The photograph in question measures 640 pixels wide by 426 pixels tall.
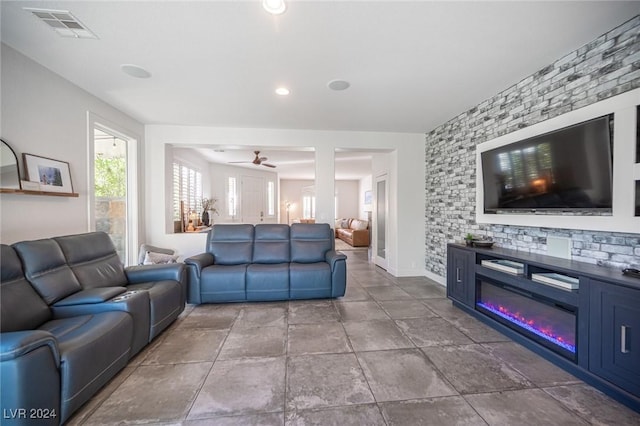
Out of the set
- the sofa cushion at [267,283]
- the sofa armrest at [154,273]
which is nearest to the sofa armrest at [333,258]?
the sofa cushion at [267,283]

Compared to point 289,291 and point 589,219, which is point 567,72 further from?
point 289,291

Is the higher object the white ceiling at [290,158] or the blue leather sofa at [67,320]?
the white ceiling at [290,158]

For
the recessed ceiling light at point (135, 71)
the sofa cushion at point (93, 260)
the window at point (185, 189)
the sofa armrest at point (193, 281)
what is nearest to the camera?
the sofa cushion at point (93, 260)

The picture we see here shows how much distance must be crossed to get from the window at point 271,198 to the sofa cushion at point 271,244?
465cm

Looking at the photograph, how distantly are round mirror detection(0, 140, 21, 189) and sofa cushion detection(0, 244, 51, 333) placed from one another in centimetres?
70

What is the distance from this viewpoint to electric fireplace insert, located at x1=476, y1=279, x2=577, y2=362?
192 cm

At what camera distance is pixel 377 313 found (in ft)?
9.85

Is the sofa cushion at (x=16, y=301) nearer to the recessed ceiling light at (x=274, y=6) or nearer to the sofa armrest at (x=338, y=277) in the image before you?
the recessed ceiling light at (x=274, y=6)

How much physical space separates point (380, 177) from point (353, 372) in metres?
4.24

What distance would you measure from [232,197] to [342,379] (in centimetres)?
646

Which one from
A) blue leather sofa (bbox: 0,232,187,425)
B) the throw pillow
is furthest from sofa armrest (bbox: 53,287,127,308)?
the throw pillow

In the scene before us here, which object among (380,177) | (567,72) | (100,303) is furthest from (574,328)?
(380,177)

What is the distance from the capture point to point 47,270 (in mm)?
1938

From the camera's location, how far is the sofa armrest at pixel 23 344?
3.87 feet
